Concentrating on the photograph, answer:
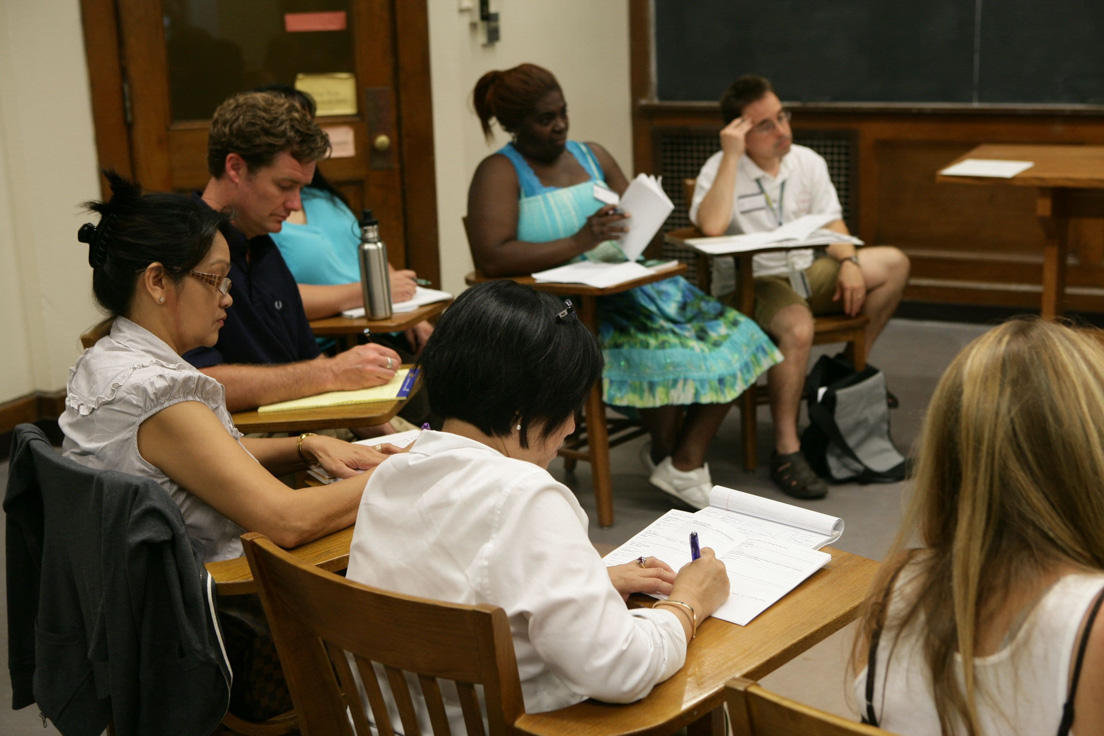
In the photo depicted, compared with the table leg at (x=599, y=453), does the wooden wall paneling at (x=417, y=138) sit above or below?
above

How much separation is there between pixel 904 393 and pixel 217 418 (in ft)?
10.8

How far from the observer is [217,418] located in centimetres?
171

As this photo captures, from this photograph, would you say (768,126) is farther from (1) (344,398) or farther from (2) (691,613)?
(2) (691,613)

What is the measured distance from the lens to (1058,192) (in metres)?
3.94

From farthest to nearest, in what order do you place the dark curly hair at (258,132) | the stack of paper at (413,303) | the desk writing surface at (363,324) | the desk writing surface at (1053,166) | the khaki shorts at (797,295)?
the desk writing surface at (1053,166), the khaki shorts at (797,295), the stack of paper at (413,303), the desk writing surface at (363,324), the dark curly hair at (258,132)

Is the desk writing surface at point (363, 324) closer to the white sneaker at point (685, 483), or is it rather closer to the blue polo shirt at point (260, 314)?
the blue polo shirt at point (260, 314)

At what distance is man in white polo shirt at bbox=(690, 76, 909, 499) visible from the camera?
142 inches

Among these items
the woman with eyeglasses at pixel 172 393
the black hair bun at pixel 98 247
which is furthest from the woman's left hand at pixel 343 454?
the black hair bun at pixel 98 247

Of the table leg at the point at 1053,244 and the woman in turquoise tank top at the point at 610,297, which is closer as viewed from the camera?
the woman in turquoise tank top at the point at 610,297

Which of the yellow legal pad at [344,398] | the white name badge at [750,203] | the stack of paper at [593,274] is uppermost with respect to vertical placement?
the white name badge at [750,203]

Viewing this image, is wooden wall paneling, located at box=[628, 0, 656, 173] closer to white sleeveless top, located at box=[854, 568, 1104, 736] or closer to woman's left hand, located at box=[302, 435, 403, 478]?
woman's left hand, located at box=[302, 435, 403, 478]

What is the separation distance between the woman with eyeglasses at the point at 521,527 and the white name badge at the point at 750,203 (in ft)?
8.42

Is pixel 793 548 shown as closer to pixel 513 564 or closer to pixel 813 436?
pixel 513 564

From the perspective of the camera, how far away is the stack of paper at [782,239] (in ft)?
11.0
